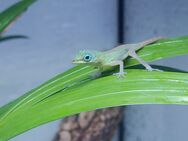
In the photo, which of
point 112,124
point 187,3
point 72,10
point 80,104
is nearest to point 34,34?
point 72,10

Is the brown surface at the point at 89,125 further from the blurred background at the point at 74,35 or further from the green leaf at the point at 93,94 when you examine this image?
the green leaf at the point at 93,94

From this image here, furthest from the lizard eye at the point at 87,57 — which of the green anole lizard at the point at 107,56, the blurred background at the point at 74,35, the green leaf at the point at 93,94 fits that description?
the blurred background at the point at 74,35

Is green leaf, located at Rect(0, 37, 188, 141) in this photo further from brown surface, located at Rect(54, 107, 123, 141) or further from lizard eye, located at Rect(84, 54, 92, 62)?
brown surface, located at Rect(54, 107, 123, 141)

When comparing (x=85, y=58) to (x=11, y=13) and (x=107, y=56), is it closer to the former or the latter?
(x=107, y=56)

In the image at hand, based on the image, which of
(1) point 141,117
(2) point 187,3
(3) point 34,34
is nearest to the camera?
(2) point 187,3

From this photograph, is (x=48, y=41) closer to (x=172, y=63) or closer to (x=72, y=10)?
(x=72, y=10)

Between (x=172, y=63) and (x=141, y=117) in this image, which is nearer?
(x=172, y=63)

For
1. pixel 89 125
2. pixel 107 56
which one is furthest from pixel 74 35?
pixel 107 56

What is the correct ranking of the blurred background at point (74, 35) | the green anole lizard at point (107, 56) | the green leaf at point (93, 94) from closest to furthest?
the green leaf at point (93, 94)
the green anole lizard at point (107, 56)
the blurred background at point (74, 35)
